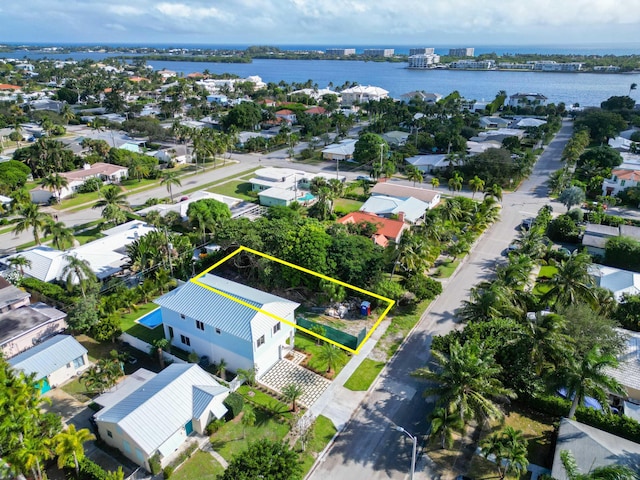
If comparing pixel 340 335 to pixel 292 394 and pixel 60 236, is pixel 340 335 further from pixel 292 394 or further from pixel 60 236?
pixel 60 236

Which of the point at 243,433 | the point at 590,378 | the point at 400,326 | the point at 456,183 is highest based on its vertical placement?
the point at 456,183

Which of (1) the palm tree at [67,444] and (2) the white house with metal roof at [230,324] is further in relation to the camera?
(2) the white house with metal roof at [230,324]

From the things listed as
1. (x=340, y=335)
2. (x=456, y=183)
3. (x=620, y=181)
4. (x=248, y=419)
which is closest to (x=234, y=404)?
(x=248, y=419)

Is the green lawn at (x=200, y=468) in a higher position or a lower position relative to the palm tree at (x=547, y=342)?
lower

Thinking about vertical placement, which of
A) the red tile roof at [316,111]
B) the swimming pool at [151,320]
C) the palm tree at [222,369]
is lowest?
the swimming pool at [151,320]

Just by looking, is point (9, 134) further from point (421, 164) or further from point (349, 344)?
point (349, 344)

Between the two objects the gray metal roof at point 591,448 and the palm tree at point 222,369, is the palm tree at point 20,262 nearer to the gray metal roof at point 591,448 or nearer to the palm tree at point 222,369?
the palm tree at point 222,369

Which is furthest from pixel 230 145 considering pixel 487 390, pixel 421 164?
pixel 487 390

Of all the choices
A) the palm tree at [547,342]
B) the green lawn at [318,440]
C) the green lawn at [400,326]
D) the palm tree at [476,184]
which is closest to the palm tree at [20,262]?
the green lawn at [318,440]
